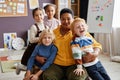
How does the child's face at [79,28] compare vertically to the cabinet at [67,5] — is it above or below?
below

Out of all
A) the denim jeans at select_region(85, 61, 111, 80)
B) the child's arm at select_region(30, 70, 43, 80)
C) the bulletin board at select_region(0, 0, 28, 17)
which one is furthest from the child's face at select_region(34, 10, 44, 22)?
the bulletin board at select_region(0, 0, 28, 17)

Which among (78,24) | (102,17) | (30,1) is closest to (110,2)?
(102,17)

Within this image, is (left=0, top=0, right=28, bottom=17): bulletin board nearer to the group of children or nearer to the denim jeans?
the group of children

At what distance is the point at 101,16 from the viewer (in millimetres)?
4125

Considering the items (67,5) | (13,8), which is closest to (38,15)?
(13,8)

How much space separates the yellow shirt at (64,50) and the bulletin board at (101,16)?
80.3 inches

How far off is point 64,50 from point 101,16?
7.42ft

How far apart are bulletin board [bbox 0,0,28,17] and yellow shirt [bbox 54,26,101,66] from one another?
9.24 feet

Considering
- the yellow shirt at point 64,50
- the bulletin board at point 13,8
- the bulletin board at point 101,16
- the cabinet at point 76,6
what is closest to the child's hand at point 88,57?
the yellow shirt at point 64,50

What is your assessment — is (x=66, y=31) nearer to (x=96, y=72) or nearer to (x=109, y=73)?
(x=96, y=72)

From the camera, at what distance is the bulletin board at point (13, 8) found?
15.2 ft

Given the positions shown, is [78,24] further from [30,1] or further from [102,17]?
[30,1]

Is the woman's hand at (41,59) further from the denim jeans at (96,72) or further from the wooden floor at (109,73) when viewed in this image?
the wooden floor at (109,73)

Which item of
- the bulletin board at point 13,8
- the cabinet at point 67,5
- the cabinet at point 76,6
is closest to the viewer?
the bulletin board at point 13,8
